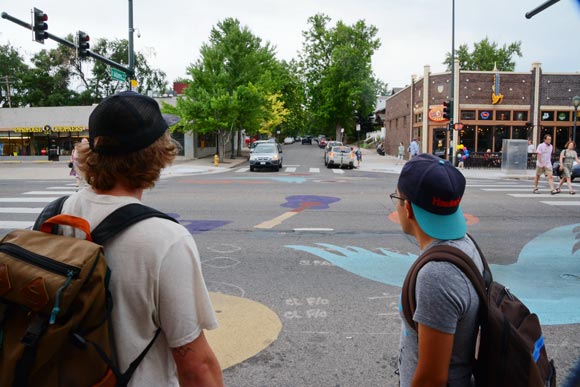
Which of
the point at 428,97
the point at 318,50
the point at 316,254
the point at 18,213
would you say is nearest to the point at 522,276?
the point at 316,254

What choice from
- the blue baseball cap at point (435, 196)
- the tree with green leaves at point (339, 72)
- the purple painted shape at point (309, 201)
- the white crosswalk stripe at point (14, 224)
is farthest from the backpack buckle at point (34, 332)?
the tree with green leaves at point (339, 72)

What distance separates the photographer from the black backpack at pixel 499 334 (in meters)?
1.71

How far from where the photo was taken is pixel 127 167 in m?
1.76

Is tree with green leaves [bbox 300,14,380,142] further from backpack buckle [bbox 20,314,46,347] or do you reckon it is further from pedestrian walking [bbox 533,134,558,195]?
backpack buckle [bbox 20,314,46,347]

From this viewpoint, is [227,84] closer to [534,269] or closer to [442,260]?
[534,269]

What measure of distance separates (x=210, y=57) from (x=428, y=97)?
50.8 ft

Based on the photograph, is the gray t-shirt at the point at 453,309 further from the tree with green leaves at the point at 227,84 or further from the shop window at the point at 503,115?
the shop window at the point at 503,115

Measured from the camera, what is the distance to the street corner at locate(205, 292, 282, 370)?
394cm

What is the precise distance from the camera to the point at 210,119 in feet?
104

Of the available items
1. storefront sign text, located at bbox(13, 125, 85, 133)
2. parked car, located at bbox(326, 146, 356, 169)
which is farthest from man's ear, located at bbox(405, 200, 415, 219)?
storefront sign text, located at bbox(13, 125, 85, 133)

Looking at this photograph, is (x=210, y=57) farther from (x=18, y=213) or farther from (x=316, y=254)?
(x=316, y=254)

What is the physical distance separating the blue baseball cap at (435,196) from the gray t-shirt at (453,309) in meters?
0.21

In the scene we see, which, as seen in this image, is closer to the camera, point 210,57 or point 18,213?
point 18,213

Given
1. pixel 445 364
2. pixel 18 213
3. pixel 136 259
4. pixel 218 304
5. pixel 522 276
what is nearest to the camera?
pixel 136 259
